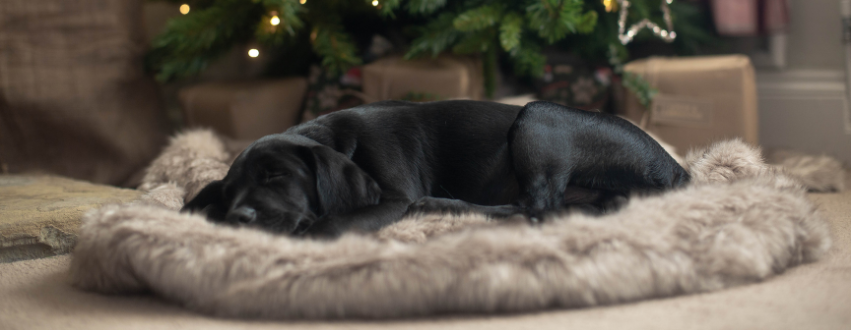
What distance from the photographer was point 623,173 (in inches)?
63.7

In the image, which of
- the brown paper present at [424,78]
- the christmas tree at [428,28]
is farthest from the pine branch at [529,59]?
the brown paper present at [424,78]

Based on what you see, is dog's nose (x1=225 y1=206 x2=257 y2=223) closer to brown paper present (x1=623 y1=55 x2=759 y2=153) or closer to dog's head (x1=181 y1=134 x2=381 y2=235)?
dog's head (x1=181 y1=134 x2=381 y2=235)

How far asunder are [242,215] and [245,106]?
1.49m

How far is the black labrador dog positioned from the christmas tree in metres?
0.62

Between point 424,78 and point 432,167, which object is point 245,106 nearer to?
point 424,78

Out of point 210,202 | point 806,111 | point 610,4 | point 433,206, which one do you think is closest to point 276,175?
point 210,202

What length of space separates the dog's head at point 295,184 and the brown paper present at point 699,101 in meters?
1.67

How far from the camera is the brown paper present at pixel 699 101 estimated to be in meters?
2.49

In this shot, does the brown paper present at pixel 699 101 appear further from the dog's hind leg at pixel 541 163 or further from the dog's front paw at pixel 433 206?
the dog's front paw at pixel 433 206

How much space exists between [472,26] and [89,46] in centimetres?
174

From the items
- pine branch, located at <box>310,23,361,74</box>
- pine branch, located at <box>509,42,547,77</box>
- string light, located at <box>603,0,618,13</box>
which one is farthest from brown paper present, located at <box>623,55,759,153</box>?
pine branch, located at <box>310,23,361,74</box>

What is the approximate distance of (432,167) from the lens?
1.74 metres

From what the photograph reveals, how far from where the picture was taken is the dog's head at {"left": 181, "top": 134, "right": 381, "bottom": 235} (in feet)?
4.57

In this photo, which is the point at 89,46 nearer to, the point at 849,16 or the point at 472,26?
the point at 472,26
